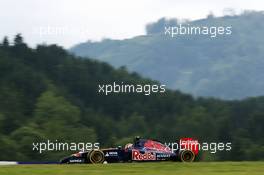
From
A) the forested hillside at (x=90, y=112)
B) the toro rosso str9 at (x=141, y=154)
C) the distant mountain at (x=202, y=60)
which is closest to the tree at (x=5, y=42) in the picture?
the forested hillside at (x=90, y=112)

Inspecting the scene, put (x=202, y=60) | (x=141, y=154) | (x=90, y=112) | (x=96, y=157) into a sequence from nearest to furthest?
1. (x=96, y=157)
2. (x=141, y=154)
3. (x=202, y=60)
4. (x=90, y=112)

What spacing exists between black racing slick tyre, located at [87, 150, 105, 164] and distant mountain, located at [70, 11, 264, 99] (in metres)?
22.6

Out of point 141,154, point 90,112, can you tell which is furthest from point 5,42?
point 141,154

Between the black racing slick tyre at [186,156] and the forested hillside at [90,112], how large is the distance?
1842 centimetres

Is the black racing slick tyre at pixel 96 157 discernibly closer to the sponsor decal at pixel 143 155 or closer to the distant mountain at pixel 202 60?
the sponsor decal at pixel 143 155

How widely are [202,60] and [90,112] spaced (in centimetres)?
1094

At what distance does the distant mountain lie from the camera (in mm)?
49625

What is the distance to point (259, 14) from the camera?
190ft

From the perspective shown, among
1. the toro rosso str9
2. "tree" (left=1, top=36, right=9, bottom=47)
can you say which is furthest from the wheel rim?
"tree" (left=1, top=36, right=9, bottom=47)

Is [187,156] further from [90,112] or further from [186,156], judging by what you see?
[90,112]

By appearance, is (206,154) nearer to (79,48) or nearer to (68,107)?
(79,48)

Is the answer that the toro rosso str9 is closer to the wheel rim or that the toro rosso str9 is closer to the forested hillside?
the wheel rim

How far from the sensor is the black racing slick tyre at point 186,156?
24.9 meters

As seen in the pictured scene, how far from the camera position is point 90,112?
5681cm
